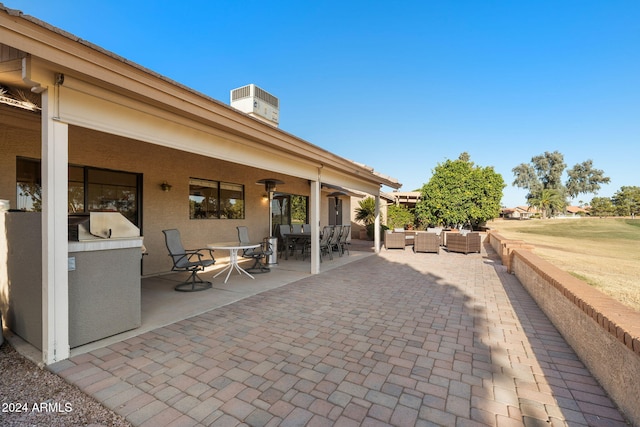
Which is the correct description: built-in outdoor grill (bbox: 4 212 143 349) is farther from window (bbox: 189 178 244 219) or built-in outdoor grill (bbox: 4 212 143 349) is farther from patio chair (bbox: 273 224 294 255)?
patio chair (bbox: 273 224 294 255)

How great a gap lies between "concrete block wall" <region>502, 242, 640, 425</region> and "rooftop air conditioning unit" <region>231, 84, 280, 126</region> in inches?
419

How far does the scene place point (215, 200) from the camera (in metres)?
8.52

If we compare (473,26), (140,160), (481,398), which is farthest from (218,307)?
(473,26)

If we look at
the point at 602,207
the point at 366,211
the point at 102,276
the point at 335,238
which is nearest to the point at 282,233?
the point at 335,238

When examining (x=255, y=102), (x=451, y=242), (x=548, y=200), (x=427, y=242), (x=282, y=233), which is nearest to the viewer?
(x=282, y=233)

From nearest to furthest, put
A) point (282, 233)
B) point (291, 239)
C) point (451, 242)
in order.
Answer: point (291, 239)
point (282, 233)
point (451, 242)

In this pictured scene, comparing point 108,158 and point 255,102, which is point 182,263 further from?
point 255,102

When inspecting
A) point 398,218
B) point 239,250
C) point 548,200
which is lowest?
point 239,250

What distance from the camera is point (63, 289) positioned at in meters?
2.85

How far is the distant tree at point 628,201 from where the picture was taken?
160 feet

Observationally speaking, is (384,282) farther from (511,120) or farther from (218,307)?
(511,120)

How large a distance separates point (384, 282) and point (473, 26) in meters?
10.6

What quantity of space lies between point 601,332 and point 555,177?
65.5m

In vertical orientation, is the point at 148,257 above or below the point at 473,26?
below
